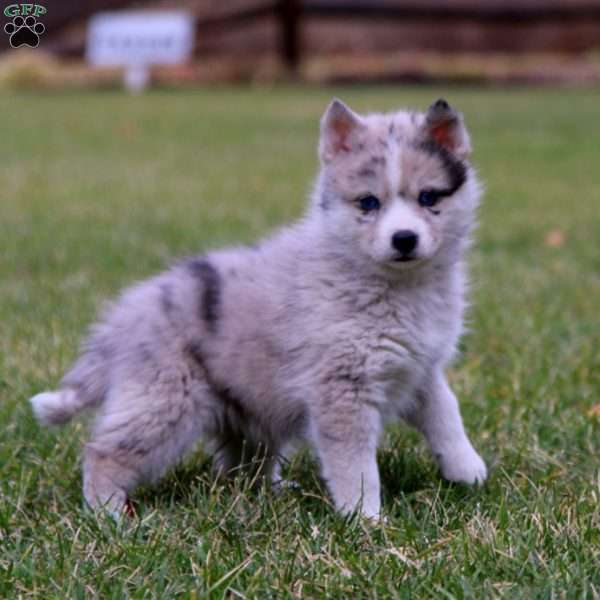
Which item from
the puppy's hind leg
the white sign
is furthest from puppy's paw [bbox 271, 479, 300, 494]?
the white sign

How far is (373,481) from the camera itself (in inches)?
125

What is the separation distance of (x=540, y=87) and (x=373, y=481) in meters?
21.5

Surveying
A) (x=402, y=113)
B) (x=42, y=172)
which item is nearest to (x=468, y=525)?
(x=402, y=113)

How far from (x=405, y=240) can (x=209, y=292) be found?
66 centimetres

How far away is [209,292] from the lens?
11.5 ft

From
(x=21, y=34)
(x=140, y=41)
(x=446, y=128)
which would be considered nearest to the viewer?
(x=446, y=128)

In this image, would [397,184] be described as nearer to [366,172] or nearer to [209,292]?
[366,172]

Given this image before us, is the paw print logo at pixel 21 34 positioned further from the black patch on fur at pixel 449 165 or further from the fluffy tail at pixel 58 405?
the black patch on fur at pixel 449 165

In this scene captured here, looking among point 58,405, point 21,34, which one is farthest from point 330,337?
point 21,34

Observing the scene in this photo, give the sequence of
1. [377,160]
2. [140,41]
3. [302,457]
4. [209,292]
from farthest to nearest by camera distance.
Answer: [140,41] < [302,457] < [209,292] < [377,160]

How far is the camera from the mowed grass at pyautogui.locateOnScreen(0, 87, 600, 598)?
266 cm

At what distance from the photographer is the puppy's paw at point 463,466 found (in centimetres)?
341

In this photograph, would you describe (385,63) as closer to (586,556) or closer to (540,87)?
(540,87)

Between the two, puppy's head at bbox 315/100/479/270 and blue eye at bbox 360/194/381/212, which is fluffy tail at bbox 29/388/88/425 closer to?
puppy's head at bbox 315/100/479/270
